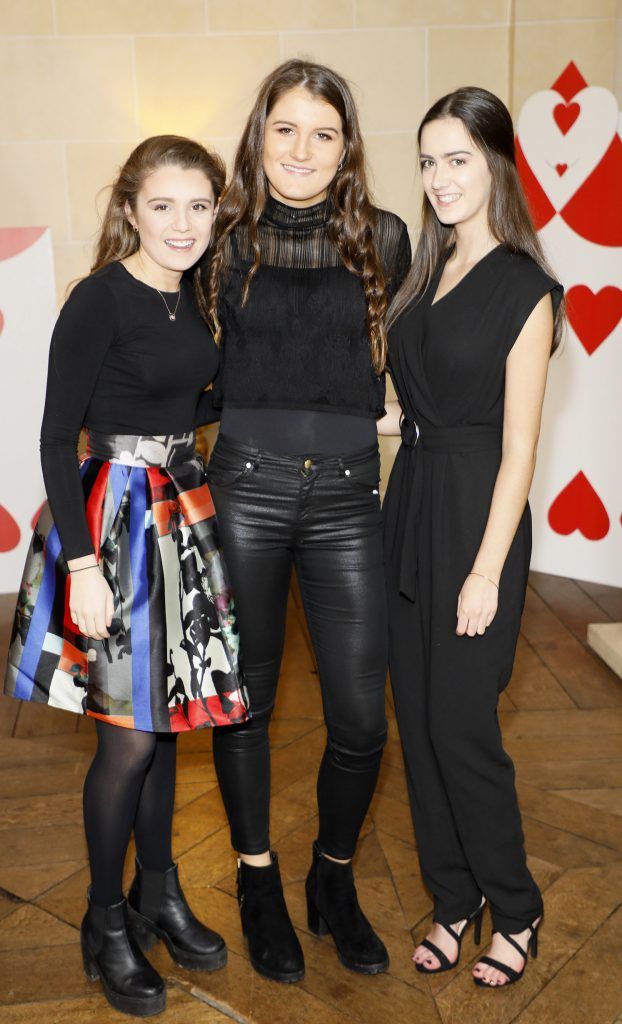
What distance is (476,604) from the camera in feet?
5.65

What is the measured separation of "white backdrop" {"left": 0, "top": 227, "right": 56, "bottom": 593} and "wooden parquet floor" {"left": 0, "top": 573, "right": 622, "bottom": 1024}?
3.79ft

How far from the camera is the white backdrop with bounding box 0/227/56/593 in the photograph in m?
3.97

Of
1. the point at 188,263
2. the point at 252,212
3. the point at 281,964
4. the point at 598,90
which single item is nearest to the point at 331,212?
the point at 252,212

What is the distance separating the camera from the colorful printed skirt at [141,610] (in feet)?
5.72

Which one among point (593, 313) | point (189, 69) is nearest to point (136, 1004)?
point (593, 313)

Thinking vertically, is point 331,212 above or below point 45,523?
above

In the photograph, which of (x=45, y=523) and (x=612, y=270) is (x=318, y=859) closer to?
(x=45, y=523)

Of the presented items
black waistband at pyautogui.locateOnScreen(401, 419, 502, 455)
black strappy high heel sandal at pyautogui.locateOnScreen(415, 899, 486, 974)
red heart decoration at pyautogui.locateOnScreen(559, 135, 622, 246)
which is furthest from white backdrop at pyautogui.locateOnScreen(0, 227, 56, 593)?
black strappy high heel sandal at pyautogui.locateOnScreen(415, 899, 486, 974)

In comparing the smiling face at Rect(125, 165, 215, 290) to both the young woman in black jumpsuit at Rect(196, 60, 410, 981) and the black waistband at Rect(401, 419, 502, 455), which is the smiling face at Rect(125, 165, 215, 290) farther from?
the black waistband at Rect(401, 419, 502, 455)

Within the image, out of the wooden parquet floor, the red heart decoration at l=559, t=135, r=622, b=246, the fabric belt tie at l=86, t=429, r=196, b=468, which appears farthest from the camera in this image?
the red heart decoration at l=559, t=135, r=622, b=246

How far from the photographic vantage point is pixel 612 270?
3.74m

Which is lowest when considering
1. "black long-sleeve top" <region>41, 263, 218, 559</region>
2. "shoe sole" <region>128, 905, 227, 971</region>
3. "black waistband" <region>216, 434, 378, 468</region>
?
"shoe sole" <region>128, 905, 227, 971</region>

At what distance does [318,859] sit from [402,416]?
87 cm

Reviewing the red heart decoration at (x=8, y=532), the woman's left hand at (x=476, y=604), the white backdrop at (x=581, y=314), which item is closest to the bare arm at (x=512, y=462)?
the woman's left hand at (x=476, y=604)
